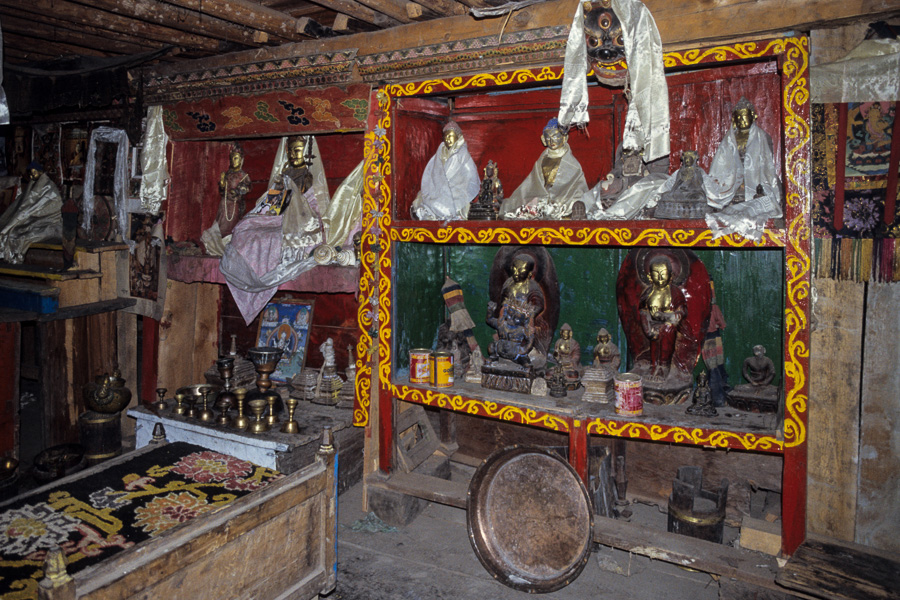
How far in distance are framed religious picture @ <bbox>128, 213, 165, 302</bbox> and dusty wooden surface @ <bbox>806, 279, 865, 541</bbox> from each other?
19.2 ft

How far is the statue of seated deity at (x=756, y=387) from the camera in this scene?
4.17 m

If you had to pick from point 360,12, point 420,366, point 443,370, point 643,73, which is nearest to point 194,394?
point 420,366

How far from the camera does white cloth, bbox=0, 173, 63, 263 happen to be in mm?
Answer: 7203

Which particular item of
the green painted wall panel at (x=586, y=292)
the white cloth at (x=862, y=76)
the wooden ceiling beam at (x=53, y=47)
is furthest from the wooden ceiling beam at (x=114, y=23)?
the white cloth at (x=862, y=76)

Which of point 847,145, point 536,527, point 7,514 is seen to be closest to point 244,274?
point 7,514

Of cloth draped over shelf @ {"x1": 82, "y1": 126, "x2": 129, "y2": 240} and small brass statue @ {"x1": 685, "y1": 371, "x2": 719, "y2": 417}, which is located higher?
cloth draped over shelf @ {"x1": 82, "y1": 126, "x2": 129, "y2": 240}

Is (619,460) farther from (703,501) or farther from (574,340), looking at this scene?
(574,340)

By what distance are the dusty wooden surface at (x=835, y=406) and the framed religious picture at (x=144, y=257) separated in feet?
19.2

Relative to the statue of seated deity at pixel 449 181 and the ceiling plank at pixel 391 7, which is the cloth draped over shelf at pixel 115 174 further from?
the ceiling plank at pixel 391 7

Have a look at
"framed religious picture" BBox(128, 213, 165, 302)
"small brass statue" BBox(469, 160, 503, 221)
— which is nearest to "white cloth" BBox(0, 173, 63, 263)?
"framed religious picture" BBox(128, 213, 165, 302)

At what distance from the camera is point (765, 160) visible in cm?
404

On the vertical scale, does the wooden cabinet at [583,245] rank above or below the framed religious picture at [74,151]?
below

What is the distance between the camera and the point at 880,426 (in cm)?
342

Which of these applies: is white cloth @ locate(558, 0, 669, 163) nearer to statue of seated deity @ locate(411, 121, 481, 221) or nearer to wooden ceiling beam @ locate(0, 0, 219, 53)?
statue of seated deity @ locate(411, 121, 481, 221)
